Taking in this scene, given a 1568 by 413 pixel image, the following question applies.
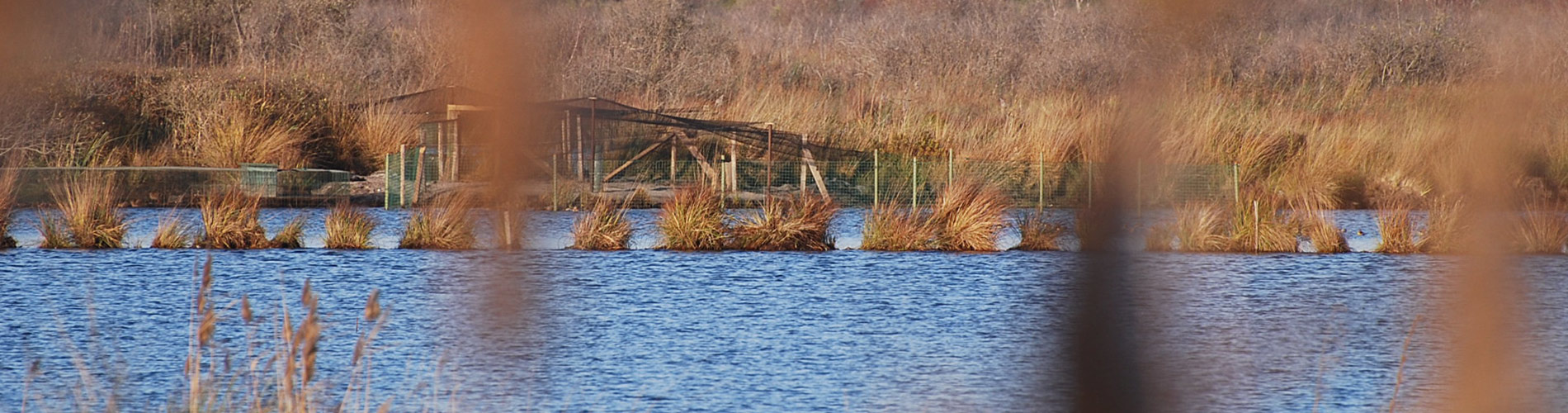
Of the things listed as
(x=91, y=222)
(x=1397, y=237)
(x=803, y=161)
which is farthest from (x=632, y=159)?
(x=1397, y=237)

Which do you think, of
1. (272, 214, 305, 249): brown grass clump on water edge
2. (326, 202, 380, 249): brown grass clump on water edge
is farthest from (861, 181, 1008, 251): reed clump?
(272, 214, 305, 249): brown grass clump on water edge

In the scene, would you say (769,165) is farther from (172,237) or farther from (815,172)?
(172,237)

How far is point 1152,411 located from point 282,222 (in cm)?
1778

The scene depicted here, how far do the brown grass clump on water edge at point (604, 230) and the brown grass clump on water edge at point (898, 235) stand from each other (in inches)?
89.3

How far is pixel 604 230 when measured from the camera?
14930mm

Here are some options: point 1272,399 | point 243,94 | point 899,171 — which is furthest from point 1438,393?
point 243,94

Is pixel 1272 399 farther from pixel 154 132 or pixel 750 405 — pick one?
pixel 154 132

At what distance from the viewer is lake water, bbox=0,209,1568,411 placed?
727 centimetres

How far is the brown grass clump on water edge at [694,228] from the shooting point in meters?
15.0

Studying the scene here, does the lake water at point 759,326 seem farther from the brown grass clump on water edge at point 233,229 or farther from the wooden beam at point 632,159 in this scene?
the wooden beam at point 632,159

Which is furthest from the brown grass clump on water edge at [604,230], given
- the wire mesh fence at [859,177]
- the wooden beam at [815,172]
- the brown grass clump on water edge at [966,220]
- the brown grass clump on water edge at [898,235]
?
the wooden beam at [815,172]

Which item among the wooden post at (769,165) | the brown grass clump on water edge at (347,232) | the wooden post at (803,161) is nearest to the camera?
the brown grass clump on water edge at (347,232)

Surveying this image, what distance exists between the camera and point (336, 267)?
515 inches

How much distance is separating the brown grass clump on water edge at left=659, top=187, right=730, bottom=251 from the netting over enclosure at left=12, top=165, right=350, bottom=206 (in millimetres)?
6667
